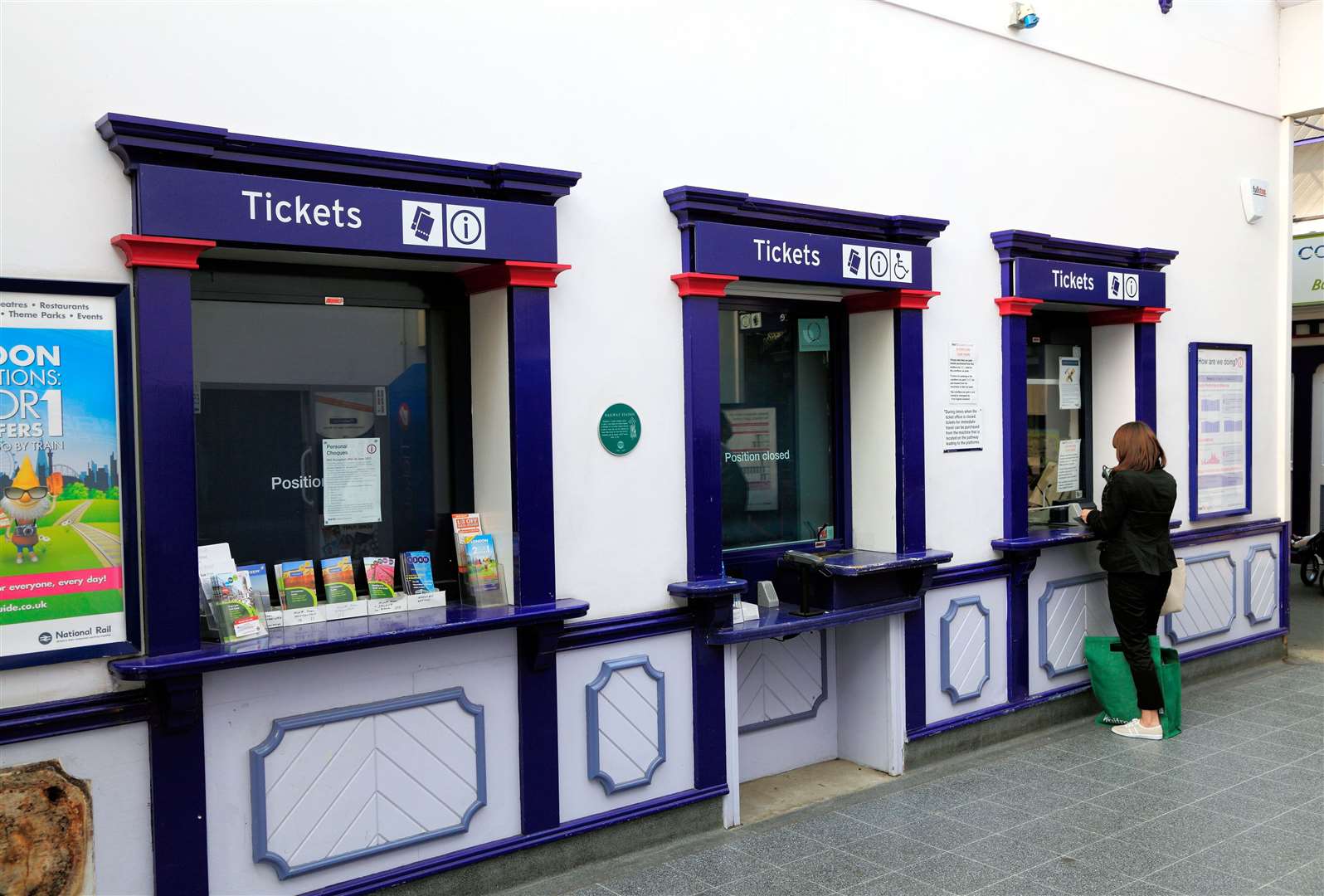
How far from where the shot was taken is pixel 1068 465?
7887 millimetres

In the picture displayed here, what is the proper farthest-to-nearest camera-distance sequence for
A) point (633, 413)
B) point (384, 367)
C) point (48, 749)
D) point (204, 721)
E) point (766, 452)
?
1. point (766, 452)
2. point (633, 413)
3. point (384, 367)
4. point (204, 721)
5. point (48, 749)

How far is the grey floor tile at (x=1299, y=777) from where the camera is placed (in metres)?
6.02

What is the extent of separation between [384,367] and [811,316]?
261 centimetres

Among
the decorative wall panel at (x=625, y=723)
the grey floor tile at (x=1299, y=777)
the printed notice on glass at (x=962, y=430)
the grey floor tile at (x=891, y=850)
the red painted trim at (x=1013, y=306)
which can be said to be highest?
the red painted trim at (x=1013, y=306)

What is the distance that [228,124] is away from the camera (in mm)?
4016

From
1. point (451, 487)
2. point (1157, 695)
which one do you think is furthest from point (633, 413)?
point (1157, 695)

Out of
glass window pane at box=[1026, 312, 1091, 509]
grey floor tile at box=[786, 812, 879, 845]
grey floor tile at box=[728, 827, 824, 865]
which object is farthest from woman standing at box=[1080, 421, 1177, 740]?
grey floor tile at box=[728, 827, 824, 865]

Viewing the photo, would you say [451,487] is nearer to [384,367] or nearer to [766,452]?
[384,367]

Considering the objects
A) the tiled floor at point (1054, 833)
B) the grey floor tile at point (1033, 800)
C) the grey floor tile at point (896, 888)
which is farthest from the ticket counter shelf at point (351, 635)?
the grey floor tile at point (1033, 800)

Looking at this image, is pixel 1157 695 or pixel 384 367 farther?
pixel 1157 695

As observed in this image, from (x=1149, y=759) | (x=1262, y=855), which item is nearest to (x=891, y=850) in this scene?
(x=1262, y=855)

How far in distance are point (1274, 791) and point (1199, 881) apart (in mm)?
1487

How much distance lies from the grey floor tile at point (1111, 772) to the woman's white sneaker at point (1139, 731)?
1.86ft

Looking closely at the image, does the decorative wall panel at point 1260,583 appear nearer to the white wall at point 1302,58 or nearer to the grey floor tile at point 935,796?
the white wall at point 1302,58
